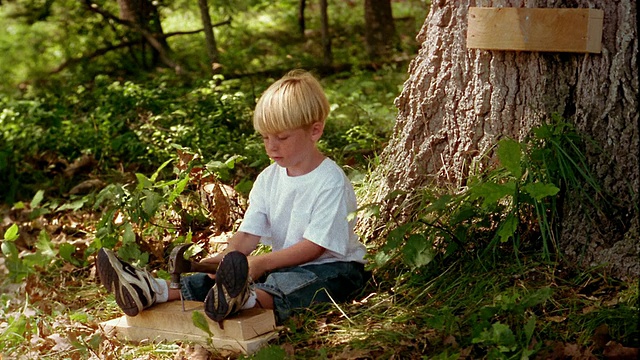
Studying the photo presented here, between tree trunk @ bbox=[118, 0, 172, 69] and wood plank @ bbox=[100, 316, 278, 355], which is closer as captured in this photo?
→ wood plank @ bbox=[100, 316, 278, 355]

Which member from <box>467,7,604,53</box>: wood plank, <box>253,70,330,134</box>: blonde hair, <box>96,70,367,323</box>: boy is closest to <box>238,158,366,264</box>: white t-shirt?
<box>96,70,367,323</box>: boy

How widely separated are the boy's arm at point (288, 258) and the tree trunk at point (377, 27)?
5167 mm

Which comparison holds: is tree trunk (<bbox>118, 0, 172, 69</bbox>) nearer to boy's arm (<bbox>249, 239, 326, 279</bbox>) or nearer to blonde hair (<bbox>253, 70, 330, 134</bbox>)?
blonde hair (<bbox>253, 70, 330, 134</bbox>)

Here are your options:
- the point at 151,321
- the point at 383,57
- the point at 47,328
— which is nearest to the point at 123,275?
the point at 151,321

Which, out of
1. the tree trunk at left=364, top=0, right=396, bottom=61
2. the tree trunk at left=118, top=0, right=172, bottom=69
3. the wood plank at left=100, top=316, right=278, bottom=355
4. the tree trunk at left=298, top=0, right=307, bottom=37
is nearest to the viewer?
the wood plank at left=100, top=316, right=278, bottom=355

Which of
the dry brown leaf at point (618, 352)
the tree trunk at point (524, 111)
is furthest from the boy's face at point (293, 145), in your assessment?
the dry brown leaf at point (618, 352)

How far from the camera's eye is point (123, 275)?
349 centimetres

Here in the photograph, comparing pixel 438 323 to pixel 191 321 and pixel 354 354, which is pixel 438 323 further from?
pixel 191 321

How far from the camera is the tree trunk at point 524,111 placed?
3498mm

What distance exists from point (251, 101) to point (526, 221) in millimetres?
3052

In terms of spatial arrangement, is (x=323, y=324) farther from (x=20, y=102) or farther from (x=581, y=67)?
(x=20, y=102)

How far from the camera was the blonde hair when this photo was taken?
365 centimetres

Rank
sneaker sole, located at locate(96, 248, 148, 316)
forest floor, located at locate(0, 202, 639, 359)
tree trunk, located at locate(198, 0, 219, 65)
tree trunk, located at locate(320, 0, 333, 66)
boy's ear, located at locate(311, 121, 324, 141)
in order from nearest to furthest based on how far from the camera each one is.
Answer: forest floor, located at locate(0, 202, 639, 359)
sneaker sole, located at locate(96, 248, 148, 316)
boy's ear, located at locate(311, 121, 324, 141)
tree trunk, located at locate(198, 0, 219, 65)
tree trunk, located at locate(320, 0, 333, 66)

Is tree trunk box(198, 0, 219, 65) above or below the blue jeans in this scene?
above
